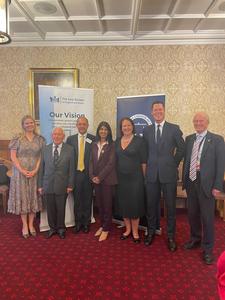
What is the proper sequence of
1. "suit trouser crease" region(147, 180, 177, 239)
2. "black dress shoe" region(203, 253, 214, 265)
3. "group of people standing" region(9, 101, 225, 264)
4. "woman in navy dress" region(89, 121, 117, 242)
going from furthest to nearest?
"woman in navy dress" region(89, 121, 117, 242)
"suit trouser crease" region(147, 180, 177, 239)
"group of people standing" region(9, 101, 225, 264)
"black dress shoe" region(203, 253, 214, 265)

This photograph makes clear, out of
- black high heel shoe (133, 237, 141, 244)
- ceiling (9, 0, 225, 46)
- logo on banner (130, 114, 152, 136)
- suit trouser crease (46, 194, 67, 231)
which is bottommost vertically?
black high heel shoe (133, 237, 141, 244)

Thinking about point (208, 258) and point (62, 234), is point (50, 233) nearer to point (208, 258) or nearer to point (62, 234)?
point (62, 234)

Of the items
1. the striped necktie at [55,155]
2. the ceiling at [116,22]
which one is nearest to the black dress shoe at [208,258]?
the striped necktie at [55,155]

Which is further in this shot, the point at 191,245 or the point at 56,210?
the point at 56,210

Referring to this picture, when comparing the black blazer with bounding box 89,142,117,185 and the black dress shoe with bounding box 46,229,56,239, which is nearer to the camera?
the black blazer with bounding box 89,142,117,185

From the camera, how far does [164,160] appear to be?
283cm

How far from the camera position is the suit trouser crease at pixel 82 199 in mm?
3340

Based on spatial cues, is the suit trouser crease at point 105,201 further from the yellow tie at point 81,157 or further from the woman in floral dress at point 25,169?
the woman in floral dress at point 25,169

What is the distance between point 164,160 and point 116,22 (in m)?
2.56

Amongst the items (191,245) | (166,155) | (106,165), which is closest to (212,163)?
(166,155)

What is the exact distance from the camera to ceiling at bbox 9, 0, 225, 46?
353 cm

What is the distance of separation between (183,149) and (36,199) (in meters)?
1.91

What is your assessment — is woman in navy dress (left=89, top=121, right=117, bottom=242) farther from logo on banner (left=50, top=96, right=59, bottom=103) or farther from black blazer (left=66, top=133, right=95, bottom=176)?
logo on banner (left=50, top=96, right=59, bottom=103)

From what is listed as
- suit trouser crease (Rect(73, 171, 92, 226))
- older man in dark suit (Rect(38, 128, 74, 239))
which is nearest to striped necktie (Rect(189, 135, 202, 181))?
suit trouser crease (Rect(73, 171, 92, 226))
